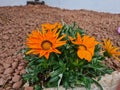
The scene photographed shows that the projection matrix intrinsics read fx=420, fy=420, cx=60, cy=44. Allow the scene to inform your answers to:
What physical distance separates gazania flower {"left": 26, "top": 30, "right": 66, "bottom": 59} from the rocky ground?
0.27 meters

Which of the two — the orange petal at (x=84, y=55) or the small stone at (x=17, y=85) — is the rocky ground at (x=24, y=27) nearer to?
the small stone at (x=17, y=85)

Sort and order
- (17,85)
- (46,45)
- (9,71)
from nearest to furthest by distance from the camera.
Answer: (46,45), (17,85), (9,71)

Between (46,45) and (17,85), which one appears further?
(17,85)

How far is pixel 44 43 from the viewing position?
9.56 ft

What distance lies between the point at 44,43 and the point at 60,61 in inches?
7.1

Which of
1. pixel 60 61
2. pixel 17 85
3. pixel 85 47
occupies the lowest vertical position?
pixel 17 85

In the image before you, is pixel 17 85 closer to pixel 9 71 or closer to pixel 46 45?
pixel 9 71

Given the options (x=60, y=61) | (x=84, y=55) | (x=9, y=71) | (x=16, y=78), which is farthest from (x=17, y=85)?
(x=84, y=55)

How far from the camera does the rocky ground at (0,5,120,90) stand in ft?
10.3

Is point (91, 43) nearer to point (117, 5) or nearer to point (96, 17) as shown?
point (96, 17)

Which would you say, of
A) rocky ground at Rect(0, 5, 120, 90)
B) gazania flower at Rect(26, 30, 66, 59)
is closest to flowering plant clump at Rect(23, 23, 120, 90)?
gazania flower at Rect(26, 30, 66, 59)

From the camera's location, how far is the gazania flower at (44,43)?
2898 mm

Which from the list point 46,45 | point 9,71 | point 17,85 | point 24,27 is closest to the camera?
point 46,45

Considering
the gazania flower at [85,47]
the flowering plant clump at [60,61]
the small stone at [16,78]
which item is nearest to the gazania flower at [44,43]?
the flowering plant clump at [60,61]
